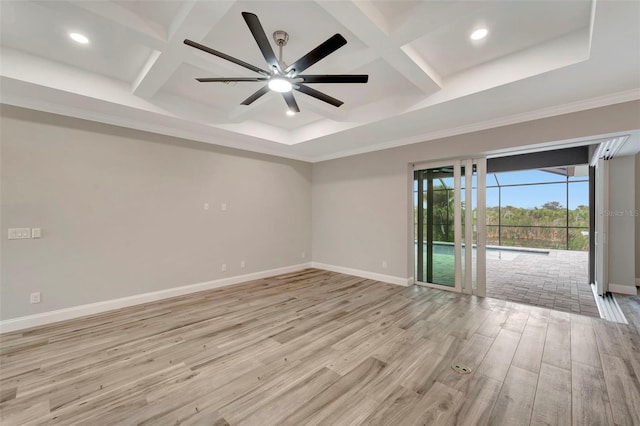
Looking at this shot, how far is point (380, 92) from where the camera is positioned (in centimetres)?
366

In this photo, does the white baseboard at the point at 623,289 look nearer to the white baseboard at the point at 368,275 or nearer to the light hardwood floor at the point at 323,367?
the light hardwood floor at the point at 323,367

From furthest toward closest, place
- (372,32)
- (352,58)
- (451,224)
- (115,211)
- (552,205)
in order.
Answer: (552,205) < (451,224) < (115,211) < (352,58) < (372,32)

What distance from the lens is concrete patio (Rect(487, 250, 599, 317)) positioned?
156 inches

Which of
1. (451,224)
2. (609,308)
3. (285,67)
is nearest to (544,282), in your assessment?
(609,308)

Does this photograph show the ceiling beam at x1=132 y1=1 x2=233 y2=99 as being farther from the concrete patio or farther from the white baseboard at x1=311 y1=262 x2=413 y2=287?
the concrete patio

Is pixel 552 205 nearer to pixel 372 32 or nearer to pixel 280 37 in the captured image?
pixel 372 32

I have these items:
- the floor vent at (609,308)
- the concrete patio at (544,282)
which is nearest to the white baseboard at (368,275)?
the concrete patio at (544,282)

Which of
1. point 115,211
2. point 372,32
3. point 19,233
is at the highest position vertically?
point 372,32

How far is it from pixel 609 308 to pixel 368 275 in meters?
3.61

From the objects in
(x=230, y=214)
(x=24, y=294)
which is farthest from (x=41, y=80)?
(x=230, y=214)

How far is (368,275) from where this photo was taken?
17.7ft

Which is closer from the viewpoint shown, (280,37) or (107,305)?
(280,37)

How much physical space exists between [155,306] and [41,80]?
10.4ft

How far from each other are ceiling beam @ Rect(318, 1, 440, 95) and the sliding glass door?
2053 millimetres
